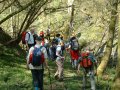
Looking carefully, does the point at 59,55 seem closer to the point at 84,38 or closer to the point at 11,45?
the point at 11,45

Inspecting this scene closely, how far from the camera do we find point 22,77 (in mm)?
14188

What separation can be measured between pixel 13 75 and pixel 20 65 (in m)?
2.30

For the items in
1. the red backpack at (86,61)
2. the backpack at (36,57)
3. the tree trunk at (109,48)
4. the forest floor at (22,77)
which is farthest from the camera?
the tree trunk at (109,48)

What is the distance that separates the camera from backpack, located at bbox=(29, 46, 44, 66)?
33.4 feet

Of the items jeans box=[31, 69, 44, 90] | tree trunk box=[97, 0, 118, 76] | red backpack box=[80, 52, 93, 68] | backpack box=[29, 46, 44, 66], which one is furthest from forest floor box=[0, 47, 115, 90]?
backpack box=[29, 46, 44, 66]

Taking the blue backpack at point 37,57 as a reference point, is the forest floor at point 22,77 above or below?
below

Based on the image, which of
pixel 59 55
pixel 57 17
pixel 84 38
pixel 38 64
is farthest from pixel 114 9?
pixel 57 17

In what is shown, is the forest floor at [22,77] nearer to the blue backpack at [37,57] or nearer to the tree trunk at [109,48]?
the tree trunk at [109,48]

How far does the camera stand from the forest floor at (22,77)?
42.4 feet

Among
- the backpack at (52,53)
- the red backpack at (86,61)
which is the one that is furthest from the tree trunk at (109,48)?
the red backpack at (86,61)

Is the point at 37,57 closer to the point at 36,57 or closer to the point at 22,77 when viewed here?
the point at 36,57

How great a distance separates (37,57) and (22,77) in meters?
4.20

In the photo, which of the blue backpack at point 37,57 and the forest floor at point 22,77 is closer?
the blue backpack at point 37,57

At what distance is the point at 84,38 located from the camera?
3278 cm
